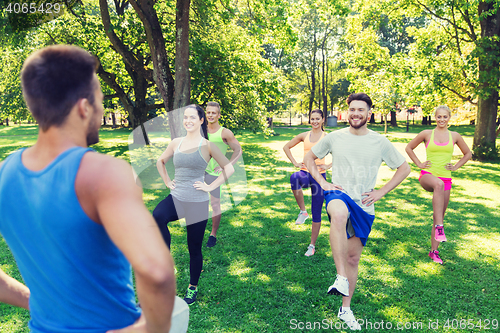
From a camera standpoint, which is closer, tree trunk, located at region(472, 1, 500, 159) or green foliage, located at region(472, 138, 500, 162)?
tree trunk, located at region(472, 1, 500, 159)

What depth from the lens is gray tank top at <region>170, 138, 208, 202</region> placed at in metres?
3.75

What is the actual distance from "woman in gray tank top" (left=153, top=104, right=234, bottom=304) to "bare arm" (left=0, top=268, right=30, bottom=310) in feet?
7.05

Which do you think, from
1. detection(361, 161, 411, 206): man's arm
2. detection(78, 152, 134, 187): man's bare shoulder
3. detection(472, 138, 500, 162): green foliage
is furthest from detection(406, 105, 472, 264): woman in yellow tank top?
detection(472, 138, 500, 162): green foliage

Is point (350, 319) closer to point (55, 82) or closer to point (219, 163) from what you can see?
point (219, 163)

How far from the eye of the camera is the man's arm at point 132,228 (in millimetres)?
926

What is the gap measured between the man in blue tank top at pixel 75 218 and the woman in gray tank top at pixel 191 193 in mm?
2438

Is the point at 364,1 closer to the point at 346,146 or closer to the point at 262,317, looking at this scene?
the point at 346,146

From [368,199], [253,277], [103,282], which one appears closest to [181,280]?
[253,277]

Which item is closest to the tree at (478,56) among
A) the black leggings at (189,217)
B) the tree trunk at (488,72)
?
the tree trunk at (488,72)

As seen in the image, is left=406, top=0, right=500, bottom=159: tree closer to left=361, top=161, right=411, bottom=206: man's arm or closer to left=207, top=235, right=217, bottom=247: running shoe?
left=361, top=161, right=411, bottom=206: man's arm

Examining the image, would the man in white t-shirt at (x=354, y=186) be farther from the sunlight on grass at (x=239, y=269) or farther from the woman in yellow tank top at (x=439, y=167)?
the woman in yellow tank top at (x=439, y=167)

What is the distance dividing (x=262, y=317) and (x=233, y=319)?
0.33 m

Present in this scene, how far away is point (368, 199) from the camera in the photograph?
11.4ft

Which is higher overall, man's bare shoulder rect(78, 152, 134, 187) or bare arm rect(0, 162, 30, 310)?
man's bare shoulder rect(78, 152, 134, 187)
